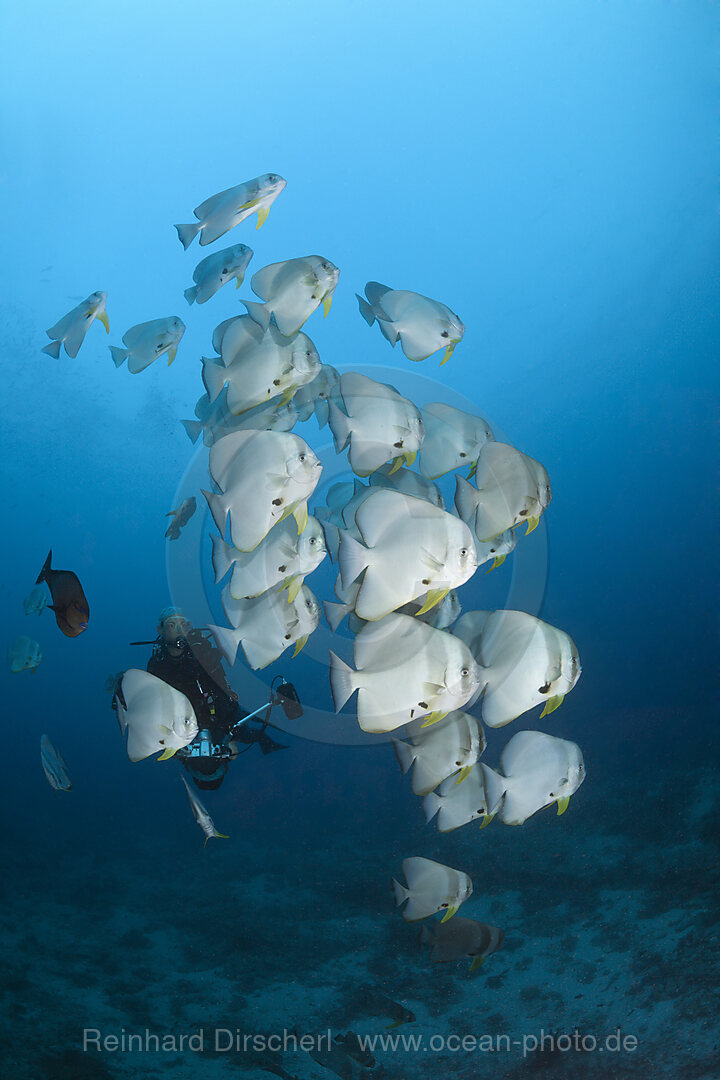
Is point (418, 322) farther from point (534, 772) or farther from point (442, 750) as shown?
point (534, 772)

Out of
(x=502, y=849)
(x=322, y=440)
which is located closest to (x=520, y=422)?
(x=322, y=440)

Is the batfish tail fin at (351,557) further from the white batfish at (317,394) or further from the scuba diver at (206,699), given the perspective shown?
the scuba diver at (206,699)

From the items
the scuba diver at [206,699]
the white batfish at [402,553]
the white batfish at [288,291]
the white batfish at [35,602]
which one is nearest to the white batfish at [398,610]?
the white batfish at [402,553]

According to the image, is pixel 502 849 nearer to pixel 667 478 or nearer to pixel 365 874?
pixel 365 874

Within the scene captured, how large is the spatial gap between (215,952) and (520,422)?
3415cm

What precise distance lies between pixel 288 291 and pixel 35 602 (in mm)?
4092

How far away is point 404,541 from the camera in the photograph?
1.97 meters

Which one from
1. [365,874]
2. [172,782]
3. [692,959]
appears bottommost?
[692,959]

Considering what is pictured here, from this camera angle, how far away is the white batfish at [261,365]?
2.55 metres

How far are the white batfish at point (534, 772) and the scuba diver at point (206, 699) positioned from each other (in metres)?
1.87

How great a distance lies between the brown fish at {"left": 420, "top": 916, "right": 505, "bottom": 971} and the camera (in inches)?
134

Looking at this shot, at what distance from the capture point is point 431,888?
118 inches

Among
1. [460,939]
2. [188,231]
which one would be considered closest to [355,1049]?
[460,939]

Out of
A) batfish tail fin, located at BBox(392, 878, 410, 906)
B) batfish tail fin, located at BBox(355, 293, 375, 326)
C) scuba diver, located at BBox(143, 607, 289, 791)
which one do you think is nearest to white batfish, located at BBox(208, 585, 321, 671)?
scuba diver, located at BBox(143, 607, 289, 791)
